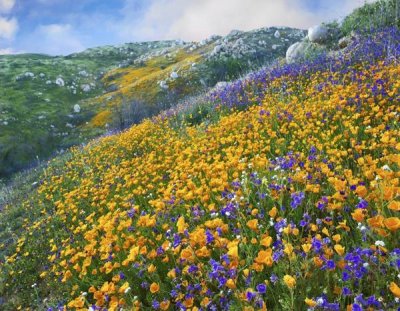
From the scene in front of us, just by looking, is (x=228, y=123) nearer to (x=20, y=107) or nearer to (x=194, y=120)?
(x=194, y=120)

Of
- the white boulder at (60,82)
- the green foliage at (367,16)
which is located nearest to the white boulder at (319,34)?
the green foliage at (367,16)

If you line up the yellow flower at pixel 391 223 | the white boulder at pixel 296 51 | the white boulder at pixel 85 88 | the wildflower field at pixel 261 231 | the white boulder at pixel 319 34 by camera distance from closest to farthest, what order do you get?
1. the yellow flower at pixel 391 223
2. the wildflower field at pixel 261 231
3. the white boulder at pixel 296 51
4. the white boulder at pixel 319 34
5. the white boulder at pixel 85 88

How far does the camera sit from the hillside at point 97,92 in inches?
1109

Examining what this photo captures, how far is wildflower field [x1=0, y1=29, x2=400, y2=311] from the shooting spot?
111 inches

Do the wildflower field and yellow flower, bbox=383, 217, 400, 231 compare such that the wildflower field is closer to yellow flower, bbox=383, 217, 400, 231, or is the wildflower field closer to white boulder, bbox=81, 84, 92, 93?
yellow flower, bbox=383, 217, 400, 231

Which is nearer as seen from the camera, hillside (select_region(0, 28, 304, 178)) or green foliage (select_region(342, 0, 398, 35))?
green foliage (select_region(342, 0, 398, 35))

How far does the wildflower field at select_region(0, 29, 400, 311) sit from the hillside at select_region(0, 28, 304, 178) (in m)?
12.1

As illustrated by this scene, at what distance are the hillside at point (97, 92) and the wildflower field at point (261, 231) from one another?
1213cm

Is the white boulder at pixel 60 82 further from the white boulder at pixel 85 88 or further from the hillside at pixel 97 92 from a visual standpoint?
the white boulder at pixel 85 88

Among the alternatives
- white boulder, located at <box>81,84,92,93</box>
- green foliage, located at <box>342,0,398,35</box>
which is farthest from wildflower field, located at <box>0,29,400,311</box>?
white boulder, located at <box>81,84,92,93</box>

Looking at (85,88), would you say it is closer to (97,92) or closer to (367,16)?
(97,92)

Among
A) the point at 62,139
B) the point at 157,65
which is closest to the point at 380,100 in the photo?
the point at 62,139

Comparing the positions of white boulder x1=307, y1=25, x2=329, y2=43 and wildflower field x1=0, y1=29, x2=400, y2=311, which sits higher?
white boulder x1=307, y1=25, x2=329, y2=43

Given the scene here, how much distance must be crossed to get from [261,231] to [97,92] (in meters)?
49.8
